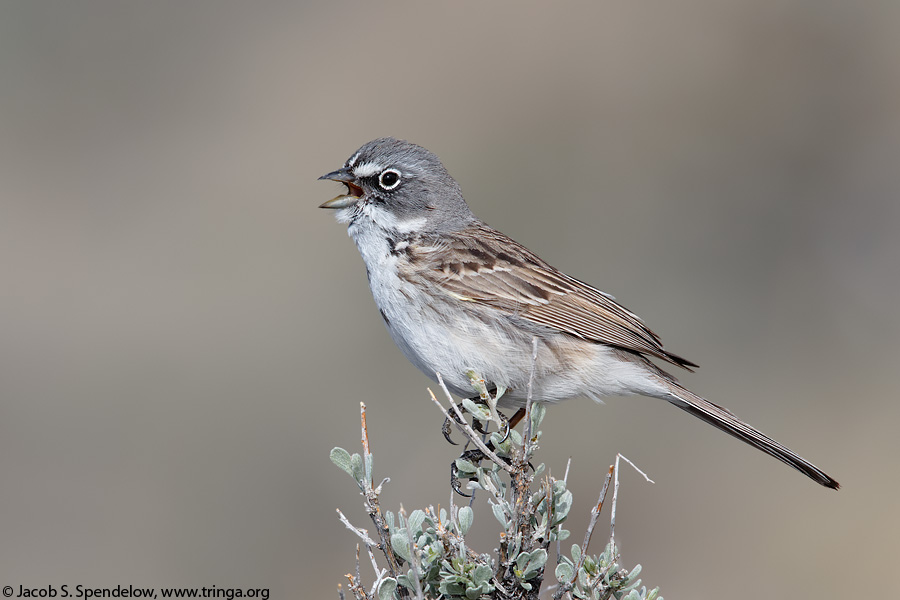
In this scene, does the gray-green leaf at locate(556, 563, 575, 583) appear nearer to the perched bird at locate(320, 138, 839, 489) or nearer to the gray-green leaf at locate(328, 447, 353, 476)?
the gray-green leaf at locate(328, 447, 353, 476)

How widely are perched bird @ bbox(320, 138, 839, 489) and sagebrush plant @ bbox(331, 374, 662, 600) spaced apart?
1.22m

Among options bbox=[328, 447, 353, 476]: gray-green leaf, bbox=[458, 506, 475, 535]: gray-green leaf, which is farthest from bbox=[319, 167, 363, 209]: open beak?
bbox=[458, 506, 475, 535]: gray-green leaf

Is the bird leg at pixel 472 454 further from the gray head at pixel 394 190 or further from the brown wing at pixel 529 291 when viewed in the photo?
the gray head at pixel 394 190

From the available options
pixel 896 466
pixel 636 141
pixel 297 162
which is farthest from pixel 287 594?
pixel 636 141

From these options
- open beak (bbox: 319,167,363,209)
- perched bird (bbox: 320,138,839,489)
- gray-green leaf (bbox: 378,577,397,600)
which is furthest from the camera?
open beak (bbox: 319,167,363,209)

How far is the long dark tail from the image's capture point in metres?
4.39

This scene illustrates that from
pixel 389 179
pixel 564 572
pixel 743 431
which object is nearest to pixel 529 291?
pixel 389 179

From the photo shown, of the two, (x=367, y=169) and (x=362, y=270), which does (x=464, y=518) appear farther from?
(x=362, y=270)

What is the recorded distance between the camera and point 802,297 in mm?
10945

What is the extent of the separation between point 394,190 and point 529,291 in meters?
1.07

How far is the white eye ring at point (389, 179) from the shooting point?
5.54 meters

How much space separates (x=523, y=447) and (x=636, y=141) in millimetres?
9856

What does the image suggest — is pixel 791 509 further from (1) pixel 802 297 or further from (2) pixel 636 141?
(2) pixel 636 141

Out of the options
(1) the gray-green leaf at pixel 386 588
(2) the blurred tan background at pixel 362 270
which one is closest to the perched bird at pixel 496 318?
(1) the gray-green leaf at pixel 386 588
